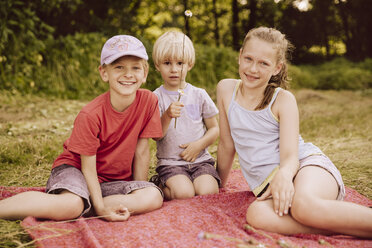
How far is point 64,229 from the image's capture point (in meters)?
1.88

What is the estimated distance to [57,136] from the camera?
4.09 metres

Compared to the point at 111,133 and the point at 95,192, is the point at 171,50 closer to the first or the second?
the point at 111,133

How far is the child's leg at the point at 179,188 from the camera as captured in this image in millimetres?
2598

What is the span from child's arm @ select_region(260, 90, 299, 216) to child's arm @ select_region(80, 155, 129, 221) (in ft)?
2.72

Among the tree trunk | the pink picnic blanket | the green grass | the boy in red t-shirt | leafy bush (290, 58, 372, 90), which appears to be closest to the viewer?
the pink picnic blanket

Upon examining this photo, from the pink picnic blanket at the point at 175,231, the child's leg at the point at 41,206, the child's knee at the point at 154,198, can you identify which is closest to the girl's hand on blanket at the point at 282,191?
the pink picnic blanket at the point at 175,231

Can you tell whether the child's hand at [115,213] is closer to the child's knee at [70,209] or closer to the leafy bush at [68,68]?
the child's knee at [70,209]

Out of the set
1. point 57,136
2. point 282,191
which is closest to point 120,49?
point 282,191

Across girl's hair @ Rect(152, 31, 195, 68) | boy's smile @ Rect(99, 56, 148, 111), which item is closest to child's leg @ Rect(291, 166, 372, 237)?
boy's smile @ Rect(99, 56, 148, 111)

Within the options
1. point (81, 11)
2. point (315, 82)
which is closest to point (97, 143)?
point (81, 11)

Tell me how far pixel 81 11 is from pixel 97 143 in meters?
6.87

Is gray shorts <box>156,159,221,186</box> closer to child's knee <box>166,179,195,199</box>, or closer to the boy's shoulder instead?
child's knee <box>166,179,195,199</box>

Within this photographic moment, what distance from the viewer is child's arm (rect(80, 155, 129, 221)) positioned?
7.07 feet

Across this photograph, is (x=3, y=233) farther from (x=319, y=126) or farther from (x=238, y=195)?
(x=319, y=126)
